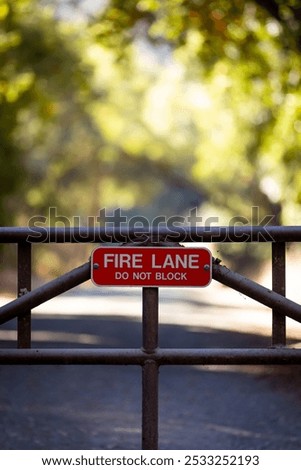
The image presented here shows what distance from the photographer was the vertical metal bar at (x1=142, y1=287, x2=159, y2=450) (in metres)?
4.99

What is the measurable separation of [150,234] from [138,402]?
14.4 ft

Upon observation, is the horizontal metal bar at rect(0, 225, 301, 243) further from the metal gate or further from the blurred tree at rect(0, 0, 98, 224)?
the blurred tree at rect(0, 0, 98, 224)

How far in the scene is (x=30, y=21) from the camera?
26.6m

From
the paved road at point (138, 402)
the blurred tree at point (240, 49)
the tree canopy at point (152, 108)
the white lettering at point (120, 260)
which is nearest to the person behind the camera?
the white lettering at point (120, 260)

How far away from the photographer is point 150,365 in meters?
5.00

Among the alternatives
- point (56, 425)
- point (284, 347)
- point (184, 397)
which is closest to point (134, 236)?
point (284, 347)

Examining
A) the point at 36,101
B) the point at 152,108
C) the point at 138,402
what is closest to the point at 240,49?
the point at 36,101

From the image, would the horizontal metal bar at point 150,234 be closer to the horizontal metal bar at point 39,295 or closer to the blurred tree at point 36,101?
the horizontal metal bar at point 39,295

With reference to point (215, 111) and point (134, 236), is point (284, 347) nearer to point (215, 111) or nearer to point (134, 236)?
point (134, 236)

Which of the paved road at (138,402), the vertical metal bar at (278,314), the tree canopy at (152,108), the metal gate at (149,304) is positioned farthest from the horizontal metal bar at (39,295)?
the tree canopy at (152,108)

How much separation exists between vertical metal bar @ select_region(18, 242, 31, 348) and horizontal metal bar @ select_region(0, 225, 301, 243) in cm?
7

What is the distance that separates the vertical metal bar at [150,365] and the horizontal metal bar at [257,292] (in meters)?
0.31

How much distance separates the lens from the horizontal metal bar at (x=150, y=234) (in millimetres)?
4930
